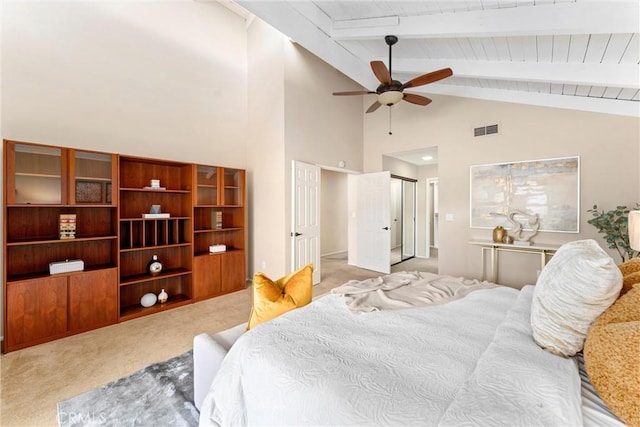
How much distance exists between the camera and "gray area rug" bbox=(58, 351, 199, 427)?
1626 millimetres

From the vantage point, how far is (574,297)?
1.02 m

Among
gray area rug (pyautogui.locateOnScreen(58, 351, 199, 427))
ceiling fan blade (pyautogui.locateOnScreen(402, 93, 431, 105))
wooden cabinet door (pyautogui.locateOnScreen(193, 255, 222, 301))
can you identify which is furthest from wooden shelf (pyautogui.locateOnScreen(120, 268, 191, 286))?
ceiling fan blade (pyautogui.locateOnScreen(402, 93, 431, 105))

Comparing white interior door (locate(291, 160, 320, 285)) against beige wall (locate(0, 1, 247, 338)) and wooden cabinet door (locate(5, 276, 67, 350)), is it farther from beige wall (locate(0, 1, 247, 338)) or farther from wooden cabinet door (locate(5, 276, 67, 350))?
wooden cabinet door (locate(5, 276, 67, 350))

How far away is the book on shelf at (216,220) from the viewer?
13.5 feet

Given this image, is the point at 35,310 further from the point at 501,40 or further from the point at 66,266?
the point at 501,40

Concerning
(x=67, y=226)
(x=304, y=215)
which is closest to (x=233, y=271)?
(x=304, y=215)

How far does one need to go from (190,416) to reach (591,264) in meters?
2.25

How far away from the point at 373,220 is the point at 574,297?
4.35 m

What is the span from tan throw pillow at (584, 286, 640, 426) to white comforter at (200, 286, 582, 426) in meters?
0.09

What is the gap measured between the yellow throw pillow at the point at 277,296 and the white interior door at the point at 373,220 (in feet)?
11.9

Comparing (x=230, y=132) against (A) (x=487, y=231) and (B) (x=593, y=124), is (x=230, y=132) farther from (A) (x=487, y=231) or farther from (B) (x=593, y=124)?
(B) (x=593, y=124)

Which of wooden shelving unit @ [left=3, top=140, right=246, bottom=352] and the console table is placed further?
the console table

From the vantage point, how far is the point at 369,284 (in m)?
2.13

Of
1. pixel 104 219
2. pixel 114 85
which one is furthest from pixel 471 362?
pixel 114 85
